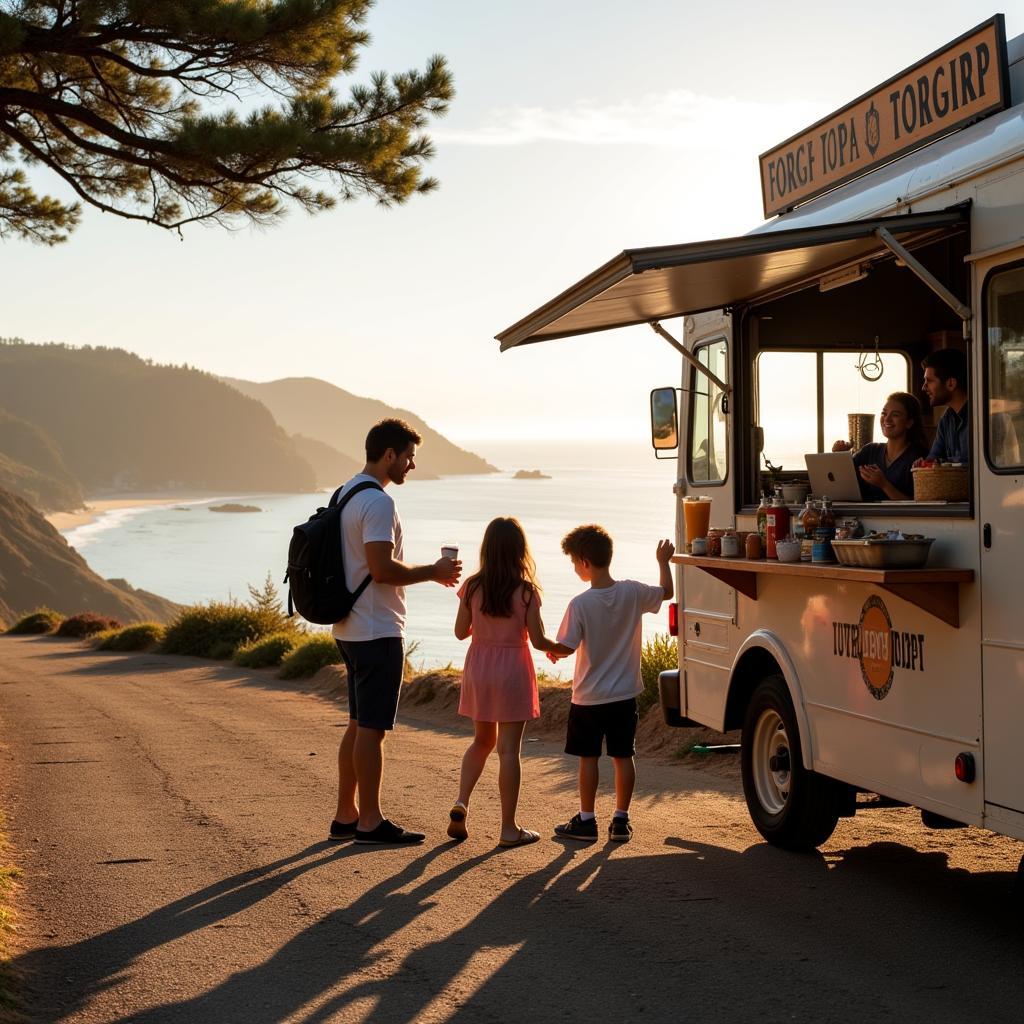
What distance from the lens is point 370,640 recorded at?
258 inches

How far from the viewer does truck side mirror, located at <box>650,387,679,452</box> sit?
8258 mm

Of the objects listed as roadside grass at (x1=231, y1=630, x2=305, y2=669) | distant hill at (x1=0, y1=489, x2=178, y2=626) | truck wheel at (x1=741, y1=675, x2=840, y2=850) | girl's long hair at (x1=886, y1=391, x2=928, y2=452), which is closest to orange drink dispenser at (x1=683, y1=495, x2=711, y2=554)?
truck wheel at (x1=741, y1=675, x2=840, y2=850)

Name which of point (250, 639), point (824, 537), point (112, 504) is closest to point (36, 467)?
point (112, 504)

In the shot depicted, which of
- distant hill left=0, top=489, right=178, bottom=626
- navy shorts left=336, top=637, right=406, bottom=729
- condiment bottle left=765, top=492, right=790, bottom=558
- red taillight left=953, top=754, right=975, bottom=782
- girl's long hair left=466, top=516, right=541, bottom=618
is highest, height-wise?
condiment bottle left=765, top=492, right=790, bottom=558

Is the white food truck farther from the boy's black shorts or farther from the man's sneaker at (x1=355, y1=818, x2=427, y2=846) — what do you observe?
the man's sneaker at (x1=355, y1=818, x2=427, y2=846)

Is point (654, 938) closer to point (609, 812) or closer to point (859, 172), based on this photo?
point (609, 812)

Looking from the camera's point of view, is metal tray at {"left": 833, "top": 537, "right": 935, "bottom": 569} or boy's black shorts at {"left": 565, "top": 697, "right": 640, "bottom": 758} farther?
boy's black shorts at {"left": 565, "top": 697, "right": 640, "bottom": 758}

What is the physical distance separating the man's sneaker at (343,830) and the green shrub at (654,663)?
4.95 metres

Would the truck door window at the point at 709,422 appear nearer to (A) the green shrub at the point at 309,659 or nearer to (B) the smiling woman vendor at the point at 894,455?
(B) the smiling woman vendor at the point at 894,455

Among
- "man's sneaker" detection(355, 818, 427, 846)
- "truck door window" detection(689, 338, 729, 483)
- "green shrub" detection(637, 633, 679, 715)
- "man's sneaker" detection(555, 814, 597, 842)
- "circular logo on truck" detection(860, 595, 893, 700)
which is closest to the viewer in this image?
"circular logo on truck" detection(860, 595, 893, 700)

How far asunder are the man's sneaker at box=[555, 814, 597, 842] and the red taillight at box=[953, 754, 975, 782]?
2312 mm

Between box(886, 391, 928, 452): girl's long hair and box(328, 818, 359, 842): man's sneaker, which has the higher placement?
box(886, 391, 928, 452): girl's long hair

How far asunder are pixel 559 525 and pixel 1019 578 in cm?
9269

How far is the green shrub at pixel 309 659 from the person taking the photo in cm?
1731
